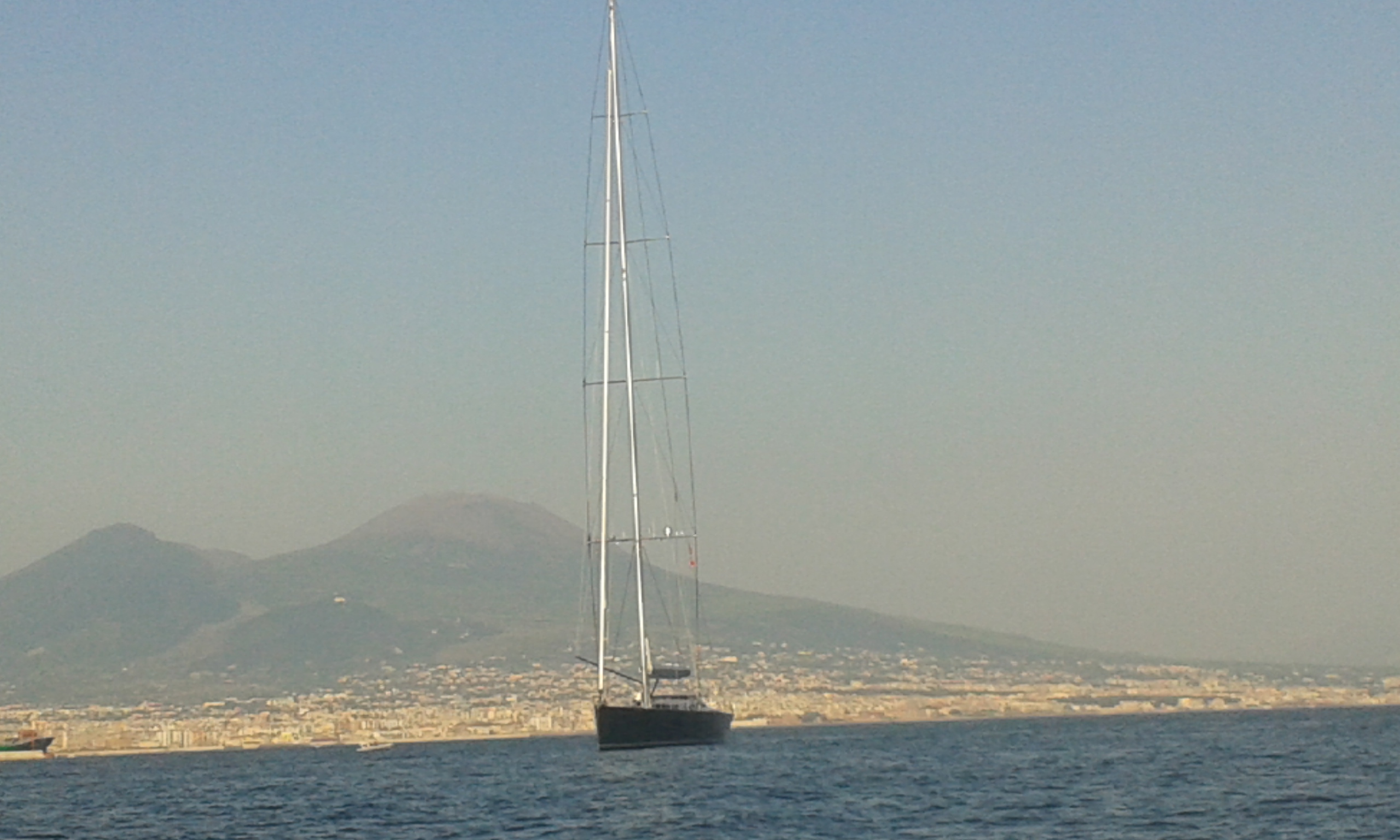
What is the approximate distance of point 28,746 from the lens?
17475cm

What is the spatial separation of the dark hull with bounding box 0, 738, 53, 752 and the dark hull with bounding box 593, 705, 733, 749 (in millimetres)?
103660

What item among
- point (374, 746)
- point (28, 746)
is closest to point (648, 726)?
point (374, 746)

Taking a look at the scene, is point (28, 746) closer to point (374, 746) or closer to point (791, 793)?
point (374, 746)

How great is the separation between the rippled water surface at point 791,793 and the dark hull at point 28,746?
172ft

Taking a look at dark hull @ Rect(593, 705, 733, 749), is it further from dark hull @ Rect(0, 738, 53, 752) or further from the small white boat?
dark hull @ Rect(0, 738, 53, 752)

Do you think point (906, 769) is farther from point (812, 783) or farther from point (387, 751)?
point (387, 751)

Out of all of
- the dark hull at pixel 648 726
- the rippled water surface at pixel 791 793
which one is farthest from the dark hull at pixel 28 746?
the dark hull at pixel 648 726

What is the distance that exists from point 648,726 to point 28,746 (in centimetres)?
10726

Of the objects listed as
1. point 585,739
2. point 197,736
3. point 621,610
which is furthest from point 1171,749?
point 197,736

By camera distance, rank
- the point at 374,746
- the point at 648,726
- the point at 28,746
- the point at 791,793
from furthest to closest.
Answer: the point at 28,746, the point at 374,746, the point at 648,726, the point at 791,793

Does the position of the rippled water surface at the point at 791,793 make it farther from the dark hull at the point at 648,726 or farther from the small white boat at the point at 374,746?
the small white boat at the point at 374,746

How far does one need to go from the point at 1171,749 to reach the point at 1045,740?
20085 mm

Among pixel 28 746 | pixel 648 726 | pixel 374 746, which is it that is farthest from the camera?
pixel 28 746

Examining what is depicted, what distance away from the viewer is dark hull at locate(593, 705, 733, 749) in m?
84.2
